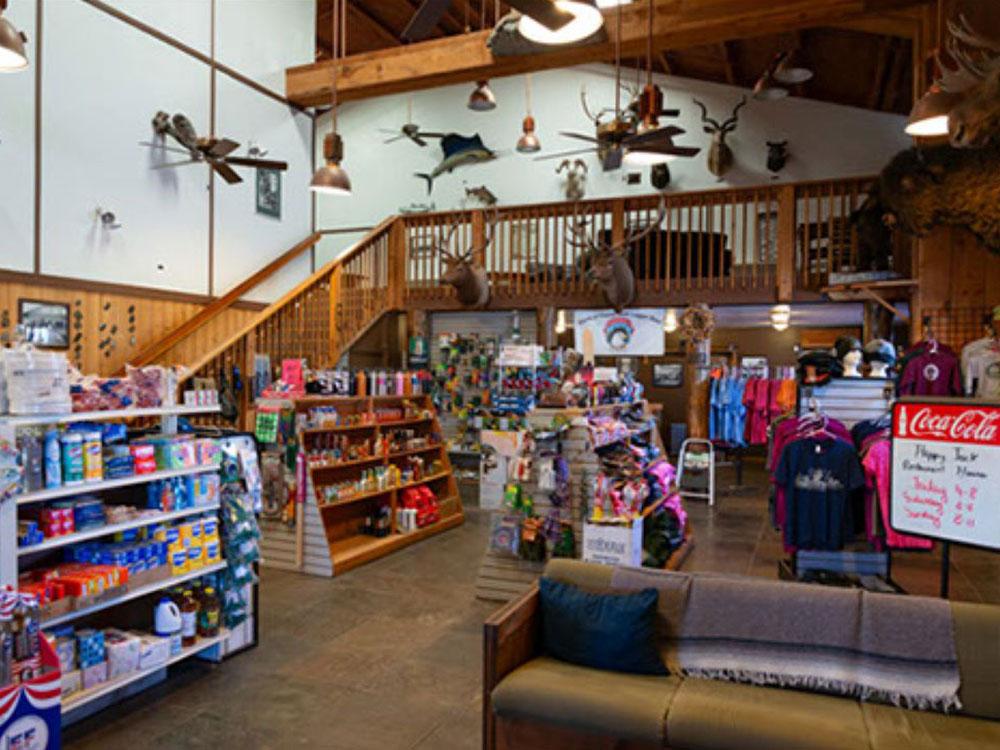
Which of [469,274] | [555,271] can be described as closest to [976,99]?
[555,271]

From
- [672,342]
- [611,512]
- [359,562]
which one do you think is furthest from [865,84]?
[359,562]

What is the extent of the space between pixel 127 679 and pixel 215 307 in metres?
6.97

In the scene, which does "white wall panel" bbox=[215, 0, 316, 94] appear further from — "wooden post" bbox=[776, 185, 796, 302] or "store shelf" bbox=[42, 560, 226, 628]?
"store shelf" bbox=[42, 560, 226, 628]

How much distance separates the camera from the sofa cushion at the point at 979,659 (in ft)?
8.79

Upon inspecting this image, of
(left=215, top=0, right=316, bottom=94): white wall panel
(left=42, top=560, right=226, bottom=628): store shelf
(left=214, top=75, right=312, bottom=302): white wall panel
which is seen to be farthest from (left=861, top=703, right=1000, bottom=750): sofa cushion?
(left=215, top=0, right=316, bottom=94): white wall panel

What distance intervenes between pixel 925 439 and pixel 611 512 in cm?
233

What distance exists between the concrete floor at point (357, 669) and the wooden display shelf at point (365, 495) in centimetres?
20

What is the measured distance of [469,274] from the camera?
30.4 ft

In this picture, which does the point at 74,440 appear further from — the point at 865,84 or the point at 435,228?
the point at 865,84

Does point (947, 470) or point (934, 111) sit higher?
point (934, 111)

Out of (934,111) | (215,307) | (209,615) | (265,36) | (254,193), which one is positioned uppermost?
(265,36)

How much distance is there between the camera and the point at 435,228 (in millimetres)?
10602

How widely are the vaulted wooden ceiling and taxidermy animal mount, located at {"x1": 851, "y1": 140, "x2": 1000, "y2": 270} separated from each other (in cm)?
229

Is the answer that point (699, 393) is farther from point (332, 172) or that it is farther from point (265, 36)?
point (265, 36)
